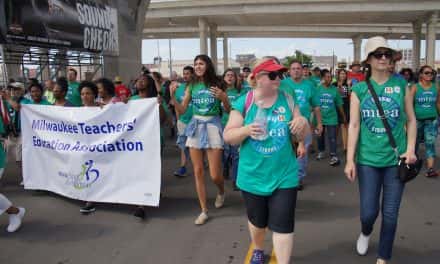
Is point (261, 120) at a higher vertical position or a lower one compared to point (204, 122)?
higher

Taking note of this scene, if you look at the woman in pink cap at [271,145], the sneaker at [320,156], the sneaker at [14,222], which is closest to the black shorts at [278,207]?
the woman in pink cap at [271,145]

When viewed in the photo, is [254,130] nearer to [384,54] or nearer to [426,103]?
[384,54]

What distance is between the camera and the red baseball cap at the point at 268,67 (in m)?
2.79

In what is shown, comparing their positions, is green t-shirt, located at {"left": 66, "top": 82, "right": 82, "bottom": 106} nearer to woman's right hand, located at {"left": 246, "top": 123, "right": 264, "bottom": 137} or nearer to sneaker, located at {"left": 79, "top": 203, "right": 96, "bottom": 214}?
sneaker, located at {"left": 79, "top": 203, "right": 96, "bottom": 214}

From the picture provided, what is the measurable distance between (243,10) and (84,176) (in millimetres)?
27312

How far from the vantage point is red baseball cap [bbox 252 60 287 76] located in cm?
279

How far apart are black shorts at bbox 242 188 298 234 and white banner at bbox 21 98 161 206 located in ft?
6.16

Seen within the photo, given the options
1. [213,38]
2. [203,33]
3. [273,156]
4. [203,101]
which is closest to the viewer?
[273,156]

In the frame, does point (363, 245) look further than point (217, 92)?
No

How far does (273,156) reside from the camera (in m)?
2.88

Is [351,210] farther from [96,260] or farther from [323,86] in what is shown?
[323,86]

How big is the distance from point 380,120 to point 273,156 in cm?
96

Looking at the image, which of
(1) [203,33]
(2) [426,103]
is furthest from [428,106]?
(1) [203,33]

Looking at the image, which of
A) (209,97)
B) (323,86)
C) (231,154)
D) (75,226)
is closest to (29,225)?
(75,226)
